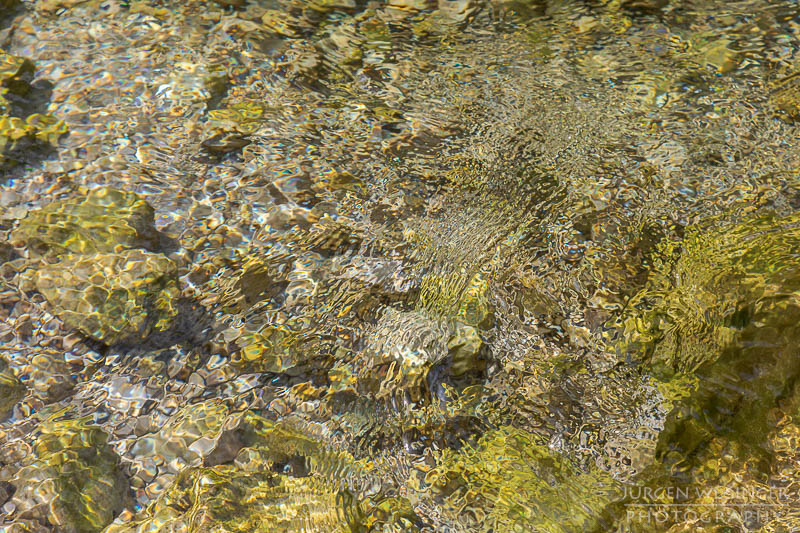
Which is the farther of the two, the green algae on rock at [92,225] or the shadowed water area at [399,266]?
the green algae on rock at [92,225]

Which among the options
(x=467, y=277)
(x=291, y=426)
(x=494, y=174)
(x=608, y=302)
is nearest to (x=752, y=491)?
(x=608, y=302)

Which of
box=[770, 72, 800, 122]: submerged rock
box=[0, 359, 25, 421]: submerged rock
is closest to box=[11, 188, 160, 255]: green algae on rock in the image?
box=[0, 359, 25, 421]: submerged rock

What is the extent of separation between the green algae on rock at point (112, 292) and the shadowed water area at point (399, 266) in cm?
1

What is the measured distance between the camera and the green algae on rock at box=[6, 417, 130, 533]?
1880 millimetres

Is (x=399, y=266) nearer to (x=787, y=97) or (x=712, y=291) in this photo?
(x=712, y=291)

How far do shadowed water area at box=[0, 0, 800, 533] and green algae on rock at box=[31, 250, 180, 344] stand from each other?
12mm

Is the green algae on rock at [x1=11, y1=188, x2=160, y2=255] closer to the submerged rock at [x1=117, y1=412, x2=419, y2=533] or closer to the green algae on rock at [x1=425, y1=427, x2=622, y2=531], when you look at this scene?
the submerged rock at [x1=117, y1=412, x2=419, y2=533]

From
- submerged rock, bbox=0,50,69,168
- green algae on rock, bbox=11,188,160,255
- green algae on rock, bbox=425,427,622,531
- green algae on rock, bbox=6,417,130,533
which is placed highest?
submerged rock, bbox=0,50,69,168

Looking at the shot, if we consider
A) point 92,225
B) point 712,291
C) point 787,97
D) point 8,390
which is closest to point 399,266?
point 712,291

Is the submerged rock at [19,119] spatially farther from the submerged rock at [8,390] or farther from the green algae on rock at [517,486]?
the green algae on rock at [517,486]

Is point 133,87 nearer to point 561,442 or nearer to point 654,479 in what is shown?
point 561,442

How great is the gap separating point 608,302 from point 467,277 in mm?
619

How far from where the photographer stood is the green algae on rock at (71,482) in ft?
6.17

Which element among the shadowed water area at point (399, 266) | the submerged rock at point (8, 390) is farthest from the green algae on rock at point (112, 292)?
the submerged rock at point (8, 390)
